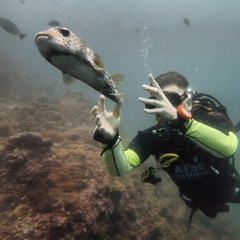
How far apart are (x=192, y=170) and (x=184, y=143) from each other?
53 cm

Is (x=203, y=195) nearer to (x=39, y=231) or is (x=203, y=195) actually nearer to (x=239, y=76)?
(x=39, y=231)

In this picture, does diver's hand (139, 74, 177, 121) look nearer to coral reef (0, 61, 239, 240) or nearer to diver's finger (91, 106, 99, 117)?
diver's finger (91, 106, 99, 117)

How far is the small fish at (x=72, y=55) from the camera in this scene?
148 centimetres

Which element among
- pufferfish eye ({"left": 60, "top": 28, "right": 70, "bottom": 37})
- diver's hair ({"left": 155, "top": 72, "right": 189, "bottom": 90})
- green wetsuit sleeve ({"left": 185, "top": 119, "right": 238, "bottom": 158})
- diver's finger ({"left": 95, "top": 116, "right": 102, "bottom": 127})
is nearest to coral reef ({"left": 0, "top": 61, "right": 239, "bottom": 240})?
diver's finger ({"left": 95, "top": 116, "right": 102, "bottom": 127})

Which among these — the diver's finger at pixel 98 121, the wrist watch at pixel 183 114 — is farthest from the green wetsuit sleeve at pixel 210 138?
the diver's finger at pixel 98 121

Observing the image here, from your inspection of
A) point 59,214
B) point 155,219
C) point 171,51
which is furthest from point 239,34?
point 59,214

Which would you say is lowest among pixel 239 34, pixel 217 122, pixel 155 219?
pixel 155 219

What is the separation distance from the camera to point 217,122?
355 cm

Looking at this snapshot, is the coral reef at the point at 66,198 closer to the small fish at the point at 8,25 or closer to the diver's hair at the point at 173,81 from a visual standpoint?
the diver's hair at the point at 173,81

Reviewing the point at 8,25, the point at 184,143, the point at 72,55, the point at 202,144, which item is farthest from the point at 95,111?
the point at 8,25

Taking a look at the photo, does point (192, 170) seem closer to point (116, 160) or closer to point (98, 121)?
point (116, 160)

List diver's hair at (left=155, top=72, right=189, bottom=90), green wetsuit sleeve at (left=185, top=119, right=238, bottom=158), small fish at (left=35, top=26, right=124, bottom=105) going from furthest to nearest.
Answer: diver's hair at (left=155, top=72, right=189, bottom=90), green wetsuit sleeve at (left=185, top=119, right=238, bottom=158), small fish at (left=35, top=26, right=124, bottom=105)

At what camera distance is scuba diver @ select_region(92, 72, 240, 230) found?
2.96m

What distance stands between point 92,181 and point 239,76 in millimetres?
69475
